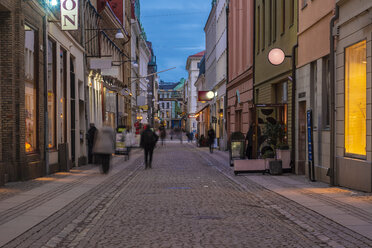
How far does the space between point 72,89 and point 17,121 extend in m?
8.83

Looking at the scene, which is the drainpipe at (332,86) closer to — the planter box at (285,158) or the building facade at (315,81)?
the building facade at (315,81)

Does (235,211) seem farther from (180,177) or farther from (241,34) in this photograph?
(241,34)

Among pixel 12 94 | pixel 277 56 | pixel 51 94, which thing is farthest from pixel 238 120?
pixel 12 94

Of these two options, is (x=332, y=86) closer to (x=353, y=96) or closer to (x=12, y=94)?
(x=353, y=96)

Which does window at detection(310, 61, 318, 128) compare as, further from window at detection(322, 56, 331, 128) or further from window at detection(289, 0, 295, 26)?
window at detection(289, 0, 295, 26)

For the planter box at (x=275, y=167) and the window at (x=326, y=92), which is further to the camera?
the planter box at (x=275, y=167)

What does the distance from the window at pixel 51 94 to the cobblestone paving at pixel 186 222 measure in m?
7.15

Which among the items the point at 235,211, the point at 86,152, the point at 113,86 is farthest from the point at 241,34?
the point at 235,211

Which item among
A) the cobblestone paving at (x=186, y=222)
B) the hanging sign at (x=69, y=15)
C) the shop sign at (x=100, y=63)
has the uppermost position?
the hanging sign at (x=69, y=15)

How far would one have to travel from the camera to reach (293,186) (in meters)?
14.8

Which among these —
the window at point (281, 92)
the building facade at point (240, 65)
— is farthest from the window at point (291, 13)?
the building facade at point (240, 65)

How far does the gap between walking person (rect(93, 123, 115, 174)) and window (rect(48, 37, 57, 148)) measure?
199 cm

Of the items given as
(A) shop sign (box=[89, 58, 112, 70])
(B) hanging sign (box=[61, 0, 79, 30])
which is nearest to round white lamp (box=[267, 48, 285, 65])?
(B) hanging sign (box=[61, 0, 79, 30])

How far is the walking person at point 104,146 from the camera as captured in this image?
18844 millimetres
